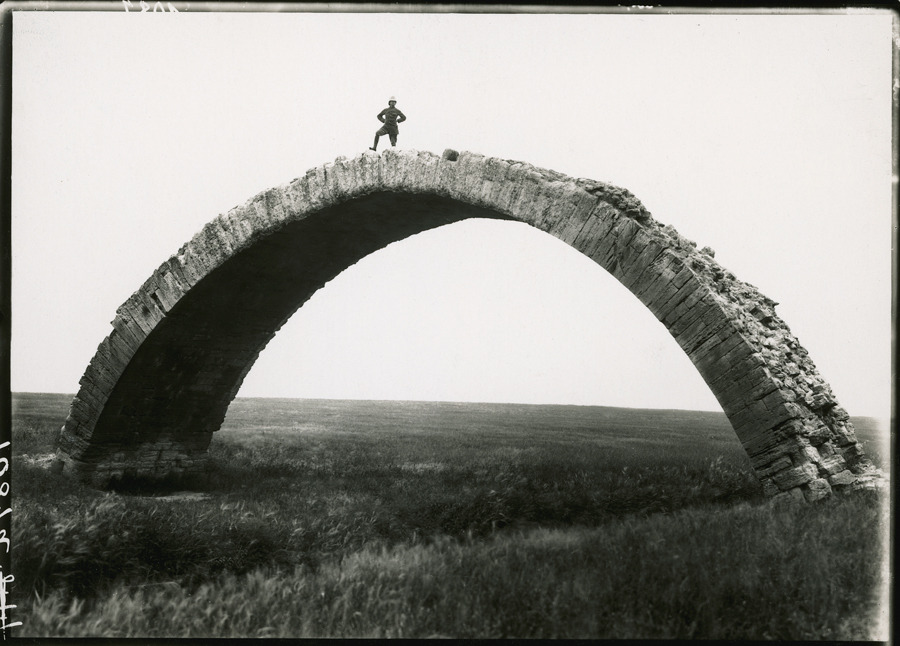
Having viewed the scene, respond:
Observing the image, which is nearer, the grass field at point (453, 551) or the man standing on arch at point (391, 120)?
the grass field at point (453, 551)

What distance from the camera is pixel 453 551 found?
17.5ft

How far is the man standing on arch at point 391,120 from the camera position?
7.35m

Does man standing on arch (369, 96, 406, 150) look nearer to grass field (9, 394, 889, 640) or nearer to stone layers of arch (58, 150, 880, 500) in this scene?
stone layers of arch (58, 150, 880, 500)

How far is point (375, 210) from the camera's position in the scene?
745cm

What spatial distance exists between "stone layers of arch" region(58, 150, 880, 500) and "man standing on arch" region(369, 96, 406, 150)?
0.56 meters

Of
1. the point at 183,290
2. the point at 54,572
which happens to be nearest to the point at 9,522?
the point at 54,572

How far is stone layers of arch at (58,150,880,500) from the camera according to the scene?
17.3 ft

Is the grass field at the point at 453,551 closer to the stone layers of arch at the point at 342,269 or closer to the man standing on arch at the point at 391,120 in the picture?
the stone layers of arch at the point at 342,269

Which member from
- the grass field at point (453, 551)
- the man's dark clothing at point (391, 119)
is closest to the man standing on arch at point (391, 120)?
the man's dark clothing at point (391, 119)

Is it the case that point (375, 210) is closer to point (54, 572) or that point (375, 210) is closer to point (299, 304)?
point (299, 304)

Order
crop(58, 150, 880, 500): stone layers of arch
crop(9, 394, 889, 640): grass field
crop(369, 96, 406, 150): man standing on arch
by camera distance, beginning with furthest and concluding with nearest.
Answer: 1. crop(369, 96, 406, 150): man standing on arch
2. crop(58, 150, 880, 500): stone layers of arch
3. crop(9, 394, 889, 640): grass field

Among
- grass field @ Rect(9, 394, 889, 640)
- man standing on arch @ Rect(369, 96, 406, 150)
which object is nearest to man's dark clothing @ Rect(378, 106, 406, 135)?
man standing on arch @ Rect(369, 96, 406, 150)

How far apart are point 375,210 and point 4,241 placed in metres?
3.17

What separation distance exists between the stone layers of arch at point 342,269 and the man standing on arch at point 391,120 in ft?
1.83
